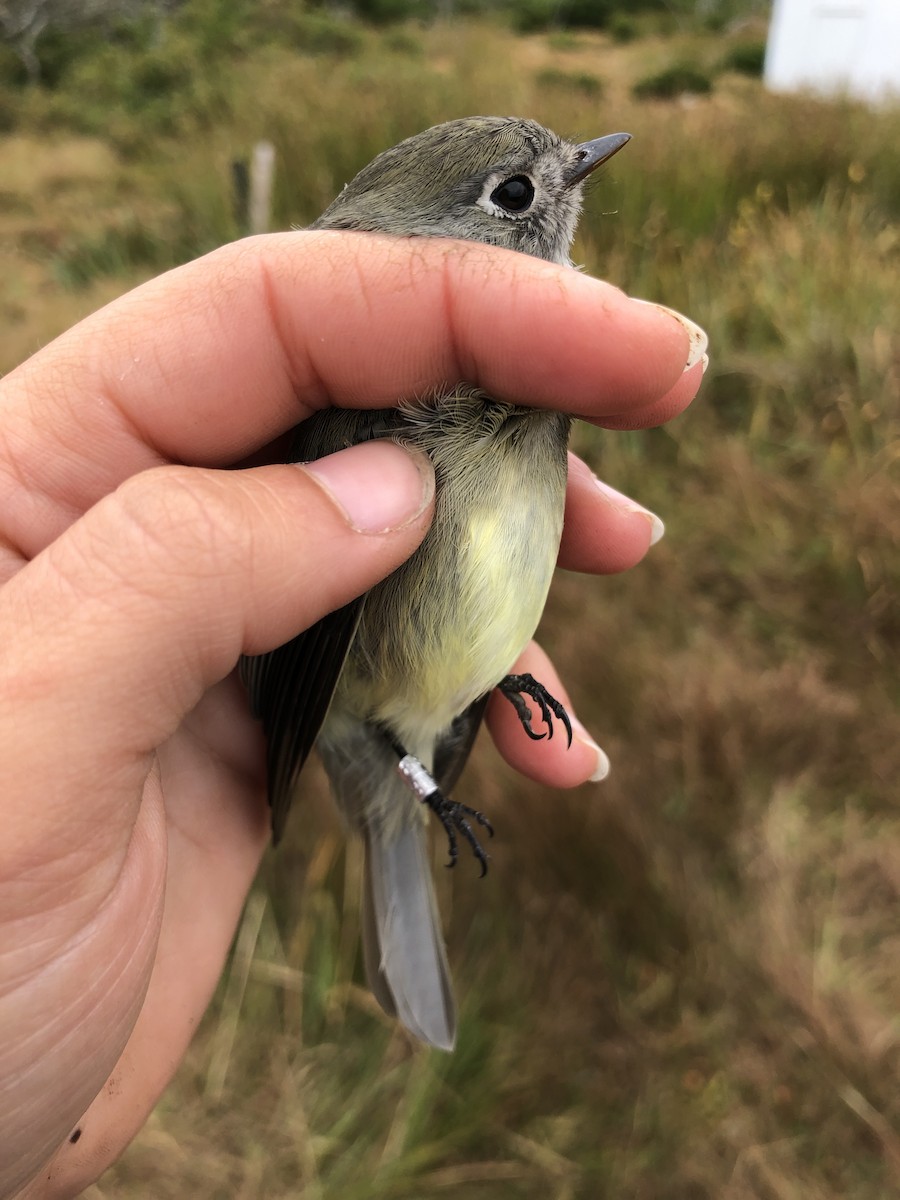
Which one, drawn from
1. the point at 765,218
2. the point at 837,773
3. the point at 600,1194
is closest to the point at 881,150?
the point at 765,218

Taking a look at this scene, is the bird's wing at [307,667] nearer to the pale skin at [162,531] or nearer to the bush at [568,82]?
the pale skin at [162,531]

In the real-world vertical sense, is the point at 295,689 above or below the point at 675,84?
below

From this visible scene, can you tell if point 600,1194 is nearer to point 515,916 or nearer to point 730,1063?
point 730,1063

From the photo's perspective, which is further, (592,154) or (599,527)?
(599,527)

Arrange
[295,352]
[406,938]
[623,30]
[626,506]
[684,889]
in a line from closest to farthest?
[295,352], [406,938], [626,506], [684,889], [623,30]

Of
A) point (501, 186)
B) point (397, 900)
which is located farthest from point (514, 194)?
point (397, 900)

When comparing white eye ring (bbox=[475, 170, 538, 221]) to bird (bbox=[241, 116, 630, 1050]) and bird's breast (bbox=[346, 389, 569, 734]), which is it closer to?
bird (bbox=[241, 116, 630, 1050])

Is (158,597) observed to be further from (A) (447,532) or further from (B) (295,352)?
(B) (295,352)
